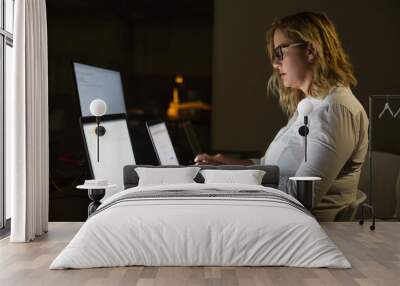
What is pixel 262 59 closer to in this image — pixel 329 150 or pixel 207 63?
pixel 207 63

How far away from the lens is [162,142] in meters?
7.14

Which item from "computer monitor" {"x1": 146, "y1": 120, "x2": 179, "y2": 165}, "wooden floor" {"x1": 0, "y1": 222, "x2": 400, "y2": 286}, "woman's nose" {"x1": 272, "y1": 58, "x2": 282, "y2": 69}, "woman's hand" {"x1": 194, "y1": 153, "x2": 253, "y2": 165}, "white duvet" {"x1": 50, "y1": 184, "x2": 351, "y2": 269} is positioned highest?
"woman's nose" {"x1": 272, "y1": 58, "x2": 282, "y2": 69}

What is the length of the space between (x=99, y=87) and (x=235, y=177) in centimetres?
176

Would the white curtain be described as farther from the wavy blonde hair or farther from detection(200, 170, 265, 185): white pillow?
the wavy blonde hair

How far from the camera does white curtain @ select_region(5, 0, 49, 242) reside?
5773 mm


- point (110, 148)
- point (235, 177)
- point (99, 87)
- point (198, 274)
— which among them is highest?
point (99, 87)

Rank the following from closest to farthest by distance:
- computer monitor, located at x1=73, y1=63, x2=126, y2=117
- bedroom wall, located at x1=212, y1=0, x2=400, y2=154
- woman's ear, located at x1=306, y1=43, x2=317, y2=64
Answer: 1. computer monitor, located at x1=73, y1=63, x2=126, y2=117
2. woman's ear, located at x1=306, y1=43, x2=317, y2=64
3. bedroom wall, located at x1=212, y1=0, x2=400, y2=154

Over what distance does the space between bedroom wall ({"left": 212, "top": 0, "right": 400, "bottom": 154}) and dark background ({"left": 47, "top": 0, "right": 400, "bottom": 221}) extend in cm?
1

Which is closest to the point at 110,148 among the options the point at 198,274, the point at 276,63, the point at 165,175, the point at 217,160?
the point at 165,175

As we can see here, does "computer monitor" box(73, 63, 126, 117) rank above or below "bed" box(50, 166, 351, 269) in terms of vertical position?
above

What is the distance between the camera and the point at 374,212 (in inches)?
284

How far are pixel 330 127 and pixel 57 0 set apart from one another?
131 inches

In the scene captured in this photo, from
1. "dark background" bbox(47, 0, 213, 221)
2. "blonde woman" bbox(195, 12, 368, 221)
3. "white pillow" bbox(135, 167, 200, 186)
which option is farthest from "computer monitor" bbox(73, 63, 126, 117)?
"blonde woman" bbox(195, 12, 368, 221)

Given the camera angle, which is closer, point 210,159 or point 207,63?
point 210,159
